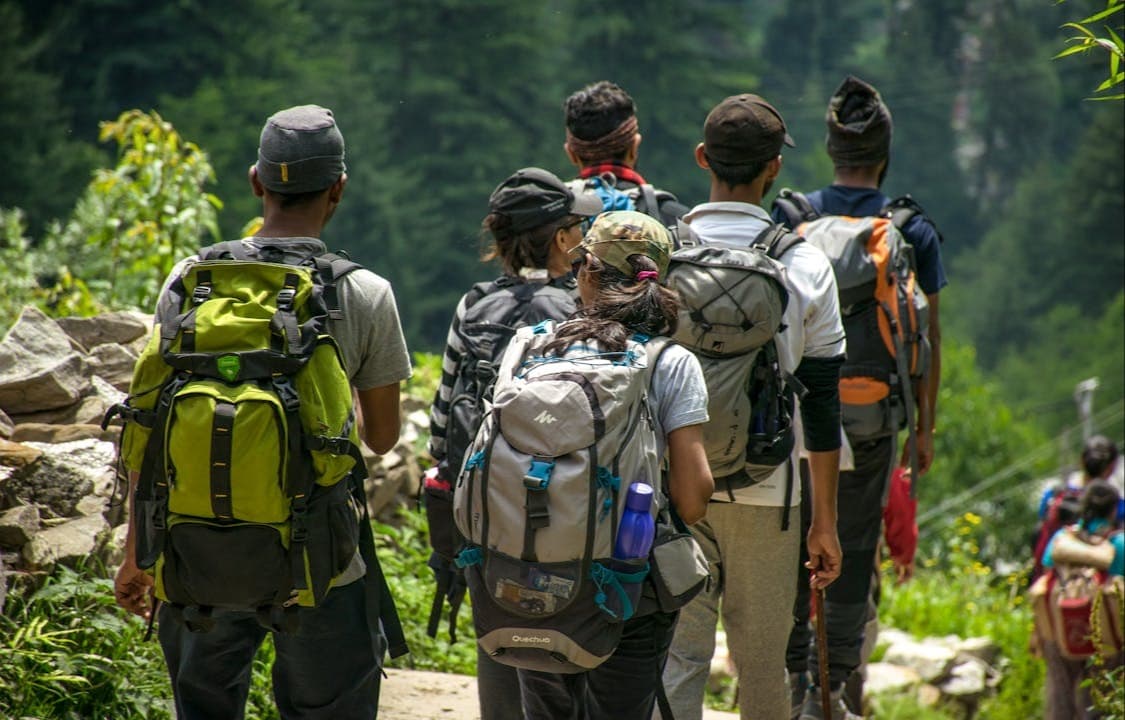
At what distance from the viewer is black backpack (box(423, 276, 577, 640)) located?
3.48 meters

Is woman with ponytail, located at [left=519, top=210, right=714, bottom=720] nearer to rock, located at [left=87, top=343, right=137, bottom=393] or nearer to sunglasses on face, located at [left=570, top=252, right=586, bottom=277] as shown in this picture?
sunglasses on face, located at [left=570, top=252, right=586, bottom=277]

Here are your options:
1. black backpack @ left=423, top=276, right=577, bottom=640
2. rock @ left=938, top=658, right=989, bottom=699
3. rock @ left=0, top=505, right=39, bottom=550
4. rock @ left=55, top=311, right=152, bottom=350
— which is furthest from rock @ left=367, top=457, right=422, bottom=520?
rock @ left=938, top=658, right=989, bottom=699

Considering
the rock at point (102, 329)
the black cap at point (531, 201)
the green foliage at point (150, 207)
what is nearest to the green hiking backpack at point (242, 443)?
the black cap at point (531, 201)

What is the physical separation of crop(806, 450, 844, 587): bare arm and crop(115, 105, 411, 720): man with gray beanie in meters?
1.15

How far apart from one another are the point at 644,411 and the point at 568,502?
259mm

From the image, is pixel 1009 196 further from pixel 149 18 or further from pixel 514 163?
pixel 149 18

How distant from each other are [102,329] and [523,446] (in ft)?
12.2

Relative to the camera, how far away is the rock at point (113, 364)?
5.59m

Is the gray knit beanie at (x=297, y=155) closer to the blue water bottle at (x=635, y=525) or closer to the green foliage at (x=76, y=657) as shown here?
the blue water bottle at (x=635, y=525)

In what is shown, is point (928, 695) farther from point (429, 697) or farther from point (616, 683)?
point (616, 683)

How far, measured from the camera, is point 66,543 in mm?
4469

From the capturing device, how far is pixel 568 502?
2666 mm

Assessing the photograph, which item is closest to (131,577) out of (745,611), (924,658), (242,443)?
(242,443)

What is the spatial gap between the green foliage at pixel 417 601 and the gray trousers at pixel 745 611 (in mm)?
1819
